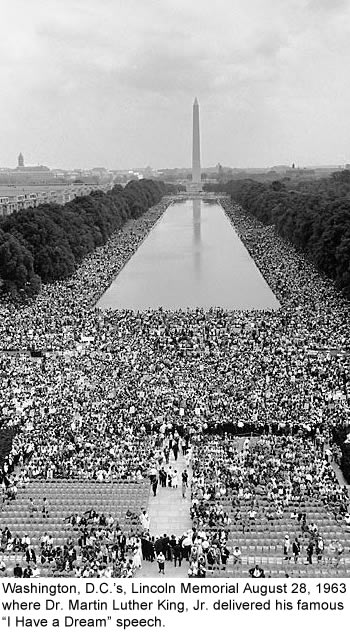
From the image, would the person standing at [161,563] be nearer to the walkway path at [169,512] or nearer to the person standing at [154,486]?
the walkway path at [169,512]

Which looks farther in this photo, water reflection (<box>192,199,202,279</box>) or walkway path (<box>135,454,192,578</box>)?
water reflection (<box>192,199,202,279</box>)

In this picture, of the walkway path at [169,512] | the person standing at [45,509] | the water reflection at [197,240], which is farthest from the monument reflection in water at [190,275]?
the person standing at [45,509]

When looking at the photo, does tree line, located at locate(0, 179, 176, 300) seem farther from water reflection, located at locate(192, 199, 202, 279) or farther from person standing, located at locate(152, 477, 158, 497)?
person standing, located at locate(152, 477, 158, 497)

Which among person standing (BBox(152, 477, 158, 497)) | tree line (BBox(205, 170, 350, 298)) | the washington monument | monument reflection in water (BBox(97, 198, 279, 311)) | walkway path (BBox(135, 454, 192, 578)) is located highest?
the washington monument

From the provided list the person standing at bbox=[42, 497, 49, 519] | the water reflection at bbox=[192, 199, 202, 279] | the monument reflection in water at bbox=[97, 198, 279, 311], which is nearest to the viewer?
the person standing at bbox=[42, 497, 49, 519]

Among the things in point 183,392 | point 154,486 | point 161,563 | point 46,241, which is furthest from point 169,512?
point 46,241

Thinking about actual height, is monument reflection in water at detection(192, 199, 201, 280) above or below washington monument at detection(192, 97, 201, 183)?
below

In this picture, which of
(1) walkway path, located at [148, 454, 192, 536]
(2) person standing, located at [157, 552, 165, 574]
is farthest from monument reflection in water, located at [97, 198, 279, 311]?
(2) person standing, located at [157, 552, 165, 574]
